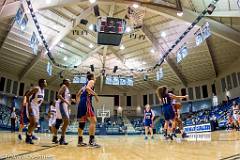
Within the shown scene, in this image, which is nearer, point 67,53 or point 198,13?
point 198,13

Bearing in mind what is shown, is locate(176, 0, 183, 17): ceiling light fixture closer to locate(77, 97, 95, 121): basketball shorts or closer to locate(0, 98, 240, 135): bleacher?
locate(0, 98, 240, 135): bleacher

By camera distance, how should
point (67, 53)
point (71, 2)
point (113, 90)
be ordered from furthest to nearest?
point (113, 90) < point (67, 53) < point (71, 2)

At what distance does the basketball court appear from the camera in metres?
13.4

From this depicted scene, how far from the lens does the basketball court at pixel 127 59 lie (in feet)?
43.8

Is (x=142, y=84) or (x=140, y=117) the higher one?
(x=142, y=84)

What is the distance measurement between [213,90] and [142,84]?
9.10 meters

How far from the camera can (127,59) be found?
26.7 m

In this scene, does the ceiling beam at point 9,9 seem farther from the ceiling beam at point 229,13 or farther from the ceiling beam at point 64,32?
the ceiling beam at point 229,13

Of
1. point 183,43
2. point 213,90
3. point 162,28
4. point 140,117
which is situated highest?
point 162,28

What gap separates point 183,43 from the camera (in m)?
19.4

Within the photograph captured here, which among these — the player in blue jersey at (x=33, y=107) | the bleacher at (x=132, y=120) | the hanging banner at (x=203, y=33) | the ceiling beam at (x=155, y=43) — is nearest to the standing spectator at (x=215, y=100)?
the bleacher at (x=132, y=120)

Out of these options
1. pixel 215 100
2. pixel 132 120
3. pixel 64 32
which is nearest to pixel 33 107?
pixel 64 32

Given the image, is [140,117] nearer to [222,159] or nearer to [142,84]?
[142,84]

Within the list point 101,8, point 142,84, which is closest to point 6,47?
point 101,8
